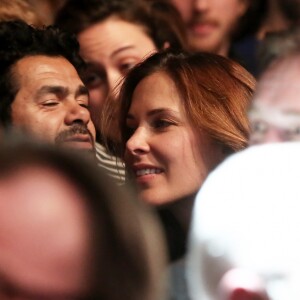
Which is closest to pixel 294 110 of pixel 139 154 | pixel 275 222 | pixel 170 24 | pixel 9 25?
pixel 275 222

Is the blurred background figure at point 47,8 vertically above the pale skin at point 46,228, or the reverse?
the pale skin at point 46,228

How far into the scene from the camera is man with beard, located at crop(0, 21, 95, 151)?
1525mm

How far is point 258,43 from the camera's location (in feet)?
6.11

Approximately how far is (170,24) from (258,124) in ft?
2.88

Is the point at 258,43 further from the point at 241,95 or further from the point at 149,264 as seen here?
the point at 149,264

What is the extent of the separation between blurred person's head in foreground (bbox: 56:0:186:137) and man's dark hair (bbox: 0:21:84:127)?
14 cm

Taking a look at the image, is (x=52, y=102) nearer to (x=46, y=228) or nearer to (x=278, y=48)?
(x=278, y=48)

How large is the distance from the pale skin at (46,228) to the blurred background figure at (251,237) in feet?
0.60

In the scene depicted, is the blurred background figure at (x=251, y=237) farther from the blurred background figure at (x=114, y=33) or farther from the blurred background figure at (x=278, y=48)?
the blurred background figure at (x=114, y=33)

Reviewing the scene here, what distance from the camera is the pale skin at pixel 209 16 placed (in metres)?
2.06

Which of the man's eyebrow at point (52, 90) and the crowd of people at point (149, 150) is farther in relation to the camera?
the man's eyebrow at point (52, 90)

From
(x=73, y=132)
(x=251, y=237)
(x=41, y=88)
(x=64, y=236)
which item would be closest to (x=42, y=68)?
(x=41, y=88)

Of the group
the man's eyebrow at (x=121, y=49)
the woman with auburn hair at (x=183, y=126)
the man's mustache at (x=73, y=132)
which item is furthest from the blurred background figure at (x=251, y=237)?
the man's eyebrow at (x=121, y=49)

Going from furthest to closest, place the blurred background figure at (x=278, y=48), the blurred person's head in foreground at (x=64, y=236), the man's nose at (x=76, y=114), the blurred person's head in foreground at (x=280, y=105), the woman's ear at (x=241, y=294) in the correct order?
the man's nose at (x=76, y=114)
the blurred background figure at (x=278, y=48)
the blurred person's head in foreground at (x=280, y=105)
the woman's ear at (x=241, y=294)
the blurred person's head in foreground at (x=64, y=236)
